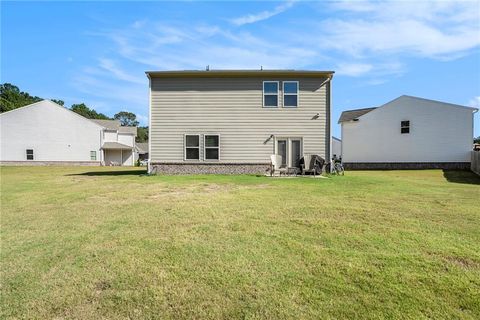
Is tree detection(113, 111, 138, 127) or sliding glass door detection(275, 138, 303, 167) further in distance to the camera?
tree detection(113, 111, 138, 127)

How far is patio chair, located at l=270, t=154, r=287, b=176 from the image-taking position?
541 inches

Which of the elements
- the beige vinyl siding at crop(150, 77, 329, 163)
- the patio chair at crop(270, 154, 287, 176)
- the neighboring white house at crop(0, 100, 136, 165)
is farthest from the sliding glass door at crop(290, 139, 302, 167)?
the neighboring white house at crop(0, 100, 136, 165)

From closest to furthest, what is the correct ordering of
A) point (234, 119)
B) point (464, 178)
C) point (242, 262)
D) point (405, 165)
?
point (242, 262)
point (464, 178)
point (234, 119)
point (405, 165)

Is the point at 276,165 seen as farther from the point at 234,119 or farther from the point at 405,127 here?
the point at 405,127

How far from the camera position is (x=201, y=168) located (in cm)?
1510

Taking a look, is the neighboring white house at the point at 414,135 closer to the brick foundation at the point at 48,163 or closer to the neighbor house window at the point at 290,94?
the neighbor house window at the point at 290,94

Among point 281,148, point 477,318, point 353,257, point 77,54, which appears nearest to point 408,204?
point 353,257

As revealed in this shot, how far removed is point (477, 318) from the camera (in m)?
2.21

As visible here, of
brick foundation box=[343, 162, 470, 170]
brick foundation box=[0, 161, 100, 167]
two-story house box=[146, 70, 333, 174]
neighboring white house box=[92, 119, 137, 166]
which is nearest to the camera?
two-story house box=[146, 70, 333, 174]

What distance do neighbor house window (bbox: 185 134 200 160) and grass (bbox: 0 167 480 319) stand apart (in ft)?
30.4

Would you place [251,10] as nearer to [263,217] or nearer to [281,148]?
[281,148]

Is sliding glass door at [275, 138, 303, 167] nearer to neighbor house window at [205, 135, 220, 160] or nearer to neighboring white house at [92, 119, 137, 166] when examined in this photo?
neighbor house window at [205, 135, 220, 160]

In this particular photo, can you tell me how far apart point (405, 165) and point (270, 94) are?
14.0 meters

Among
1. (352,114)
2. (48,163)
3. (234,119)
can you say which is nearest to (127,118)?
(48,163)
